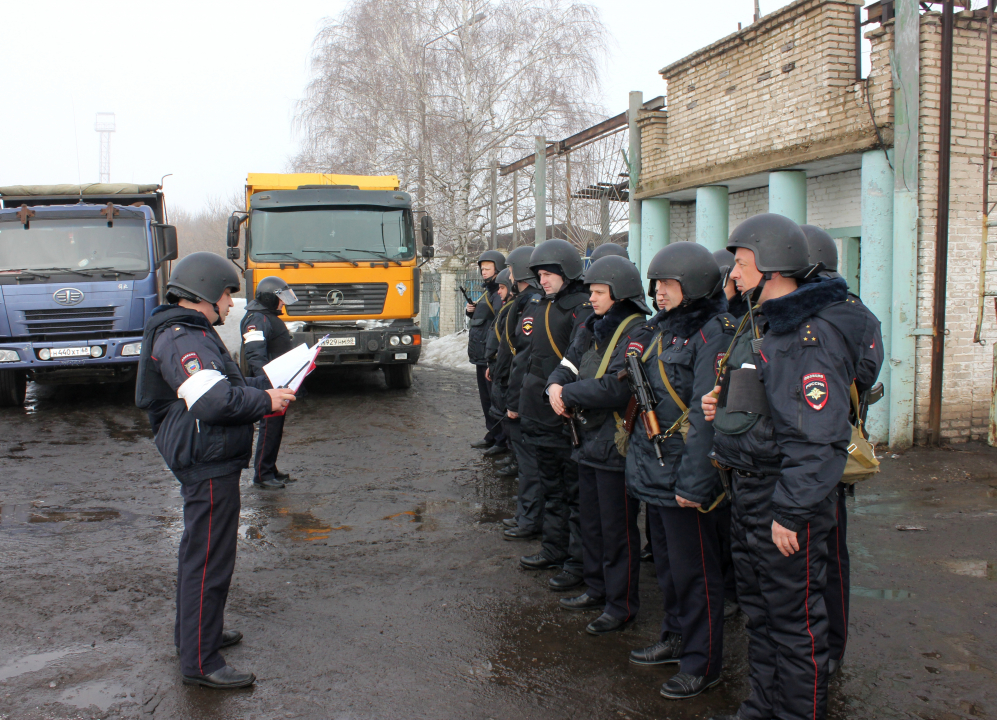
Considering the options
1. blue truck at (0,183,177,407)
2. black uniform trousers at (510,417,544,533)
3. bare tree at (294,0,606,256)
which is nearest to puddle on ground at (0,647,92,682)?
black uniform trousers at (510,417,544,533)

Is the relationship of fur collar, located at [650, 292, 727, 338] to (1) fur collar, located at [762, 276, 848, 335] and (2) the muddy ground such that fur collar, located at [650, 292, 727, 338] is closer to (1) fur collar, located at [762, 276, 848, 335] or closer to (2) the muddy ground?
(1) fur collar, located at [762, 276, 848, 335]

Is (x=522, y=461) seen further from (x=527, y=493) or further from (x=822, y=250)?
(x=822, y=250)

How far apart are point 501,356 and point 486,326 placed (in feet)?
6.19

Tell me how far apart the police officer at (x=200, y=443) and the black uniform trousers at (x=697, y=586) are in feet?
5.72

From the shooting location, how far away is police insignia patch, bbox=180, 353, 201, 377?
3.06 m

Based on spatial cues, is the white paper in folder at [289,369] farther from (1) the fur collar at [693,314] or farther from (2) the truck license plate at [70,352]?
(2) the truck license plate at [70,352]

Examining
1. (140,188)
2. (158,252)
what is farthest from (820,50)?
(140,188)

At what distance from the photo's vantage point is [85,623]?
378cm

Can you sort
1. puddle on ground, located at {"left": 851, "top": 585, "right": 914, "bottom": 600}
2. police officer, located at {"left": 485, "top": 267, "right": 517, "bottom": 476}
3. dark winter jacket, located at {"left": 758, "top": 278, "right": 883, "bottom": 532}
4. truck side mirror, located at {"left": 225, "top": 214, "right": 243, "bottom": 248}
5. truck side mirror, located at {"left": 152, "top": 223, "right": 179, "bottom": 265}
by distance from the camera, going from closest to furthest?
dark winter jacket, located at {"left": 758, "top": 278, "right": 883, "bottom": 532}, puddle on ground, located at {"left": 851, "top": 585, "right": 914, "bottom": 600}, police officer, located at {"left": 485, "top": 267, "right": 517, "bottom": 476}, truck side mirror, located at {"left": 225, "top": 214, "right": 243, "bottom": 248}, truck side mirror, located at {"left": 152, "top": 223, "right": 179, "bottom": 265}

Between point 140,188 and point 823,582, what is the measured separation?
37.5 ft

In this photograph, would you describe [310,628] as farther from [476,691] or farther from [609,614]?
[609,614]

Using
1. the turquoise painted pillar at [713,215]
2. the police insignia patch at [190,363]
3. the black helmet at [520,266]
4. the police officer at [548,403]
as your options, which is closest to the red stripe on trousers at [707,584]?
the police officer at [548,403]

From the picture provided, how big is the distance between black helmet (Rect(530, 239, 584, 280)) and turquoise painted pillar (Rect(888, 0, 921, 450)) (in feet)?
13.1

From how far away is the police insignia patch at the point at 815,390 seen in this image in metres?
2.45
